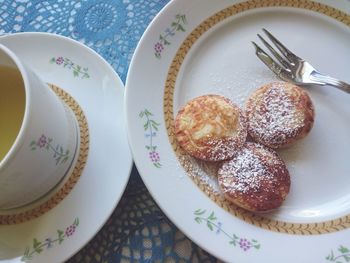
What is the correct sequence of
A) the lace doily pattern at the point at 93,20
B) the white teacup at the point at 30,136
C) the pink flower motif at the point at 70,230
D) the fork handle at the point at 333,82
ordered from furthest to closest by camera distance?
the lace doily pattern at the point at 93,20
the fork handle at the point at 333,82
the pink flower motif at the point at 70,230
the white teacup at the point at 30,136

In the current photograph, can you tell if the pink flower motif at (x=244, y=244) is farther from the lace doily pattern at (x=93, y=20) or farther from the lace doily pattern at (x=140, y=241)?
the lace doily pattern at (x=93, y=20)

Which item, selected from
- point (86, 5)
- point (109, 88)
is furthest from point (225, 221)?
point (86, 5)

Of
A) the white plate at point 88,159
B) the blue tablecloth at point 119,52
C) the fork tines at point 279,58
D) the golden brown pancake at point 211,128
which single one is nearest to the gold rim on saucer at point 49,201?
the white plate at point 88,159

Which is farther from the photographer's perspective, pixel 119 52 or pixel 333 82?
pixel 119 52

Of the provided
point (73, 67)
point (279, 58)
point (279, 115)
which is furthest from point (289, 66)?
point (73, 67)

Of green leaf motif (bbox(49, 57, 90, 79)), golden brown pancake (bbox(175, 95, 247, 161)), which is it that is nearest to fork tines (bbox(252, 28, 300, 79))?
golden brown pancake (bbox(175, 95, 247, 161))

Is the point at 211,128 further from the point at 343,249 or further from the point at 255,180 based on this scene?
the point at 343,249
